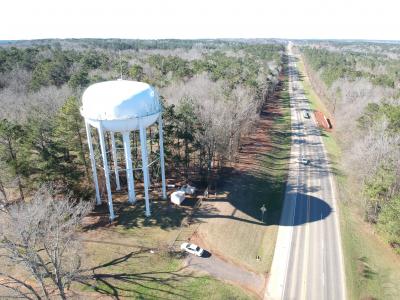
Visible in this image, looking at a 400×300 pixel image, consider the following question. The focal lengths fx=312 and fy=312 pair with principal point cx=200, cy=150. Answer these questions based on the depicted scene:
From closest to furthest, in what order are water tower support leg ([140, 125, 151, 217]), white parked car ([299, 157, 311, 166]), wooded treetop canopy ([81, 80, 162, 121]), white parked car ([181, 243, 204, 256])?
white parked car ([181, 243, 204, 256])
wooded treetop canopy ([81, 80, 162, 121])
water tower support leg ([140, 125, 151, 217])
white parked car ([299, 157, 311, 166])

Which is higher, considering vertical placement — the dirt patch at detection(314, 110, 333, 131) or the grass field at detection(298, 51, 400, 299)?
the grass field at detection(298, 51, 400, 299)

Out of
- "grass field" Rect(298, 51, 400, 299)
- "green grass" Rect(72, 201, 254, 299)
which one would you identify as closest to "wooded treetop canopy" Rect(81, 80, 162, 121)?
"green grass" Rect(72, 201, 254, 299)

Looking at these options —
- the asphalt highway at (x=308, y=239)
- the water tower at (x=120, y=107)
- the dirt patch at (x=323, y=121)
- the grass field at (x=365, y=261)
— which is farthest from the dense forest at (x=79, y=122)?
the grass field at (x=365, y=261)

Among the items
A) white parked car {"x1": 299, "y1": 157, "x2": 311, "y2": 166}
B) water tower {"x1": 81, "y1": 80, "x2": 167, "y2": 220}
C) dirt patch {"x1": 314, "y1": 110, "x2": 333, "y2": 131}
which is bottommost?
dirt patch {"x1": 314, "y1": 110, "x2": 333, "y2": 131}

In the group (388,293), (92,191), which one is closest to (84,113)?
(92,191)

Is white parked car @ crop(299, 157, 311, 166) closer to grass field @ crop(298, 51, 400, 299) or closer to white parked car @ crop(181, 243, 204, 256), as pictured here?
grass field @ crop(298, 51, 400, 299)

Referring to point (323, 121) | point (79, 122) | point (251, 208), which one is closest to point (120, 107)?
point (79, 122)

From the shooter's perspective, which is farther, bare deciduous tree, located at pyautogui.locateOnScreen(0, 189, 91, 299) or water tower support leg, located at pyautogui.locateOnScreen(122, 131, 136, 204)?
water tower support leg, located at pyautogui.locateOnScreen(122, 131, 136, 204)

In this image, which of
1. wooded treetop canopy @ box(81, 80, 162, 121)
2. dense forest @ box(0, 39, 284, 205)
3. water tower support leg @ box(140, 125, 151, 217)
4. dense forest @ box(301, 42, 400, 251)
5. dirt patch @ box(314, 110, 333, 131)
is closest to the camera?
wooded treetop canopy @ box(81, 80, 162, 121)
